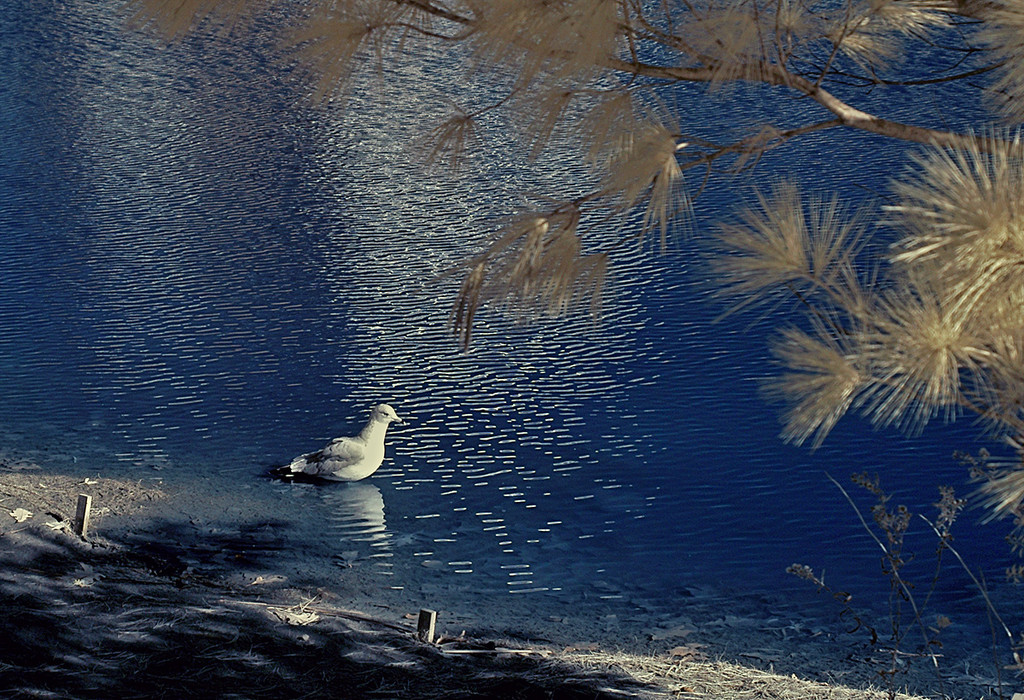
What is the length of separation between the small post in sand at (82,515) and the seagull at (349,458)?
48 cm

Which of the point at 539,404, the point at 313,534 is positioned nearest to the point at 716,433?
the point at 539,404

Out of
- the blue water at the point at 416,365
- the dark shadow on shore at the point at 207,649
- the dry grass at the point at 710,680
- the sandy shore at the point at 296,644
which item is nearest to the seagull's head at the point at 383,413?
the blue water at the point at 416,365

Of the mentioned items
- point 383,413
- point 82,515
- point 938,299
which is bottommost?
point 82,515

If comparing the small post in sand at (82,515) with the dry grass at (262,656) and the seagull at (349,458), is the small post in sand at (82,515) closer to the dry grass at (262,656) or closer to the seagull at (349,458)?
the dry grass at (262,656)

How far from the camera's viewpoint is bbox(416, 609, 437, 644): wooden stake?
6.61 ft

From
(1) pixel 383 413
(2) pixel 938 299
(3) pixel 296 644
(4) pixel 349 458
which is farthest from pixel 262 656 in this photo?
(2) pixel 938 299

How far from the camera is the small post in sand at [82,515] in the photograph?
2.40m

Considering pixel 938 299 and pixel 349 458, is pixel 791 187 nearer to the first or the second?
pixel 938 299

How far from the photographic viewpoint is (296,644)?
1991 mm

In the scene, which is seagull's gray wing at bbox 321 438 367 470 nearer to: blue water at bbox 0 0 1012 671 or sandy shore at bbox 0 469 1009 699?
blue water at bbox 0 0 1012 671

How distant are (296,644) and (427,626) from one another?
221mm

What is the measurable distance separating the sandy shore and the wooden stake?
0.02 m

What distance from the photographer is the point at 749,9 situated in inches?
54.4

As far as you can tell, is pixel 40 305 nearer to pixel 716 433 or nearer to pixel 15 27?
pixel 716 433
